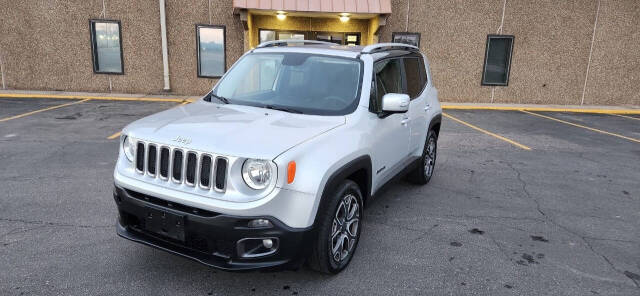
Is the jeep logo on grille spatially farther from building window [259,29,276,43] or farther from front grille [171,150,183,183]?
building window [259,29,276,43]

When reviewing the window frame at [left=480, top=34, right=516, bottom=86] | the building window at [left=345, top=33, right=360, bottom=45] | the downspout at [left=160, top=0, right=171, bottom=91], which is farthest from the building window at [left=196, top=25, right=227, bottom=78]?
the window frame at [left=480, top=34, right=516, bottom=86]

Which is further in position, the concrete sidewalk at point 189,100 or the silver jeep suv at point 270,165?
the concrete sidewalk at point 189,100

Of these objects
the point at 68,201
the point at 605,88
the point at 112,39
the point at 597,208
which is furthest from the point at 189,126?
the point at 605,88

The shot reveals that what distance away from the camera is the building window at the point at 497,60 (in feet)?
47.6

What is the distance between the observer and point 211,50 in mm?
14109

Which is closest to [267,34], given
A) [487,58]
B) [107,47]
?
[107,47]

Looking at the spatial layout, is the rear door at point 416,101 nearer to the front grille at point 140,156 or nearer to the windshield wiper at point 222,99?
the windshield wiper at point 222,99

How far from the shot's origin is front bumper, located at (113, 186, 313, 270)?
109 inches

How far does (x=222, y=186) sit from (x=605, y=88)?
16.2 metres

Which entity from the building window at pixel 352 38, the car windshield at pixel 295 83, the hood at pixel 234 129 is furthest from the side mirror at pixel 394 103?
the building window at pixel 352 38

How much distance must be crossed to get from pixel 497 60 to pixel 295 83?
41.2 feet

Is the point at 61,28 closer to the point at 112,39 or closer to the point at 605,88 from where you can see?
the point at 112,39

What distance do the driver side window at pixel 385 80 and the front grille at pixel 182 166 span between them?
5.27ft

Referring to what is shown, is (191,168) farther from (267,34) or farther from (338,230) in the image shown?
(267,34)
